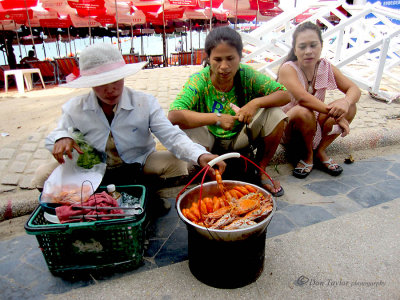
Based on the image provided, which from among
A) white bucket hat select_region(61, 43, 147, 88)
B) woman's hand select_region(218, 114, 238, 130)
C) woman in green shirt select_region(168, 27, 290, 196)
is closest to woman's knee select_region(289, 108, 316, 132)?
woman in green shirt select_region(168, 27, 290, 196)

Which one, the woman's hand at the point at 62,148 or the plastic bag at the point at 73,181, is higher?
the woman's hand at the point at 62,148

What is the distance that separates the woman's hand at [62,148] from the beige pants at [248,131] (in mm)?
993

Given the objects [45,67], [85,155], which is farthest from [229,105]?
[45,67]

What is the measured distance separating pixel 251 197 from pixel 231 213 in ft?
0.60

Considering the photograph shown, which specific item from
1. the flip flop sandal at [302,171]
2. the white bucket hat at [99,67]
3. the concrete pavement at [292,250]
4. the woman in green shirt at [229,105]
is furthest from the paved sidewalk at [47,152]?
the white bucket hat at [99,67]

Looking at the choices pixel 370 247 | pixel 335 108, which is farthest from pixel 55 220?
pixel 335 108

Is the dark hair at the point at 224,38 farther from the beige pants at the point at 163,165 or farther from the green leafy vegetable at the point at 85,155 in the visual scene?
the green leafy vegetable at the point at 85,155

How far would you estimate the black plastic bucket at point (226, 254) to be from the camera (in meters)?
1.54

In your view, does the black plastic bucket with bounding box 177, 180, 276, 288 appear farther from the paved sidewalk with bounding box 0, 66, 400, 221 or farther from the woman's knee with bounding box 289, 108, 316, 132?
the paved sidewalk with bounding box 0, 66, 400, 221

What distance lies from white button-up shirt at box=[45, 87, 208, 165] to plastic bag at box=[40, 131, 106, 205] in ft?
0.42

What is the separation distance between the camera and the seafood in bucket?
1.64 m

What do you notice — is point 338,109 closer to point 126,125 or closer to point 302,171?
point 302,171

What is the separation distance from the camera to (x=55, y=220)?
1.75 meters

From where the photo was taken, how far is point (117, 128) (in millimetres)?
2195
